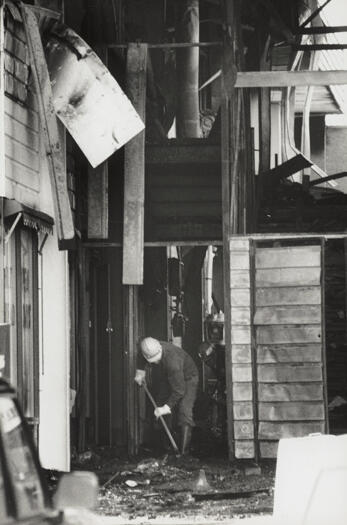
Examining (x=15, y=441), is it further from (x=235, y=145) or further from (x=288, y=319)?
(x=235, y=145)

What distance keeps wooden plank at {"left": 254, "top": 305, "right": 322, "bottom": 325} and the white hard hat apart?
6.25 ft

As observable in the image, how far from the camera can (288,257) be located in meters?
13.2

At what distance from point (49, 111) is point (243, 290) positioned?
3192mm

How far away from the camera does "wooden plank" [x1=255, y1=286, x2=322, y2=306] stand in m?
13.2

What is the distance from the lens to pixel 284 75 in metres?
13.3

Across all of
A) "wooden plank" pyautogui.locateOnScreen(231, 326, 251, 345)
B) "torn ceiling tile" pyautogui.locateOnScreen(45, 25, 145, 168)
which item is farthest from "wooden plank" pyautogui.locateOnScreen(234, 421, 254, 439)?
"torn ceiling tile" pyautogui.locateOnScreen(45, 25, 145, 168)

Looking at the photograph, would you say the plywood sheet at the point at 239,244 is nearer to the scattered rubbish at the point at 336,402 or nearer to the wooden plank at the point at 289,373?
the wooden plank at the point at 289,373

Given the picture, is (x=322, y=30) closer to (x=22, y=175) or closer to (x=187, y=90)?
(x=187, y=90)

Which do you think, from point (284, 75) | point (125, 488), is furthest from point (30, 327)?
point (284, 75)

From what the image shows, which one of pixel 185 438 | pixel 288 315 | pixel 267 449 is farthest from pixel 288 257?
pixel 185 438

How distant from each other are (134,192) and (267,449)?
3.36 meters

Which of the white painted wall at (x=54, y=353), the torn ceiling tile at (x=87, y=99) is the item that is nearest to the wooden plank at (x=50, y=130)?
the white painted wall at (x=54, y=353)

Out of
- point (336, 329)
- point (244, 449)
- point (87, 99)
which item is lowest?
point (244, 449)

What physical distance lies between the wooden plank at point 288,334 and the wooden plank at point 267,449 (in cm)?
108
